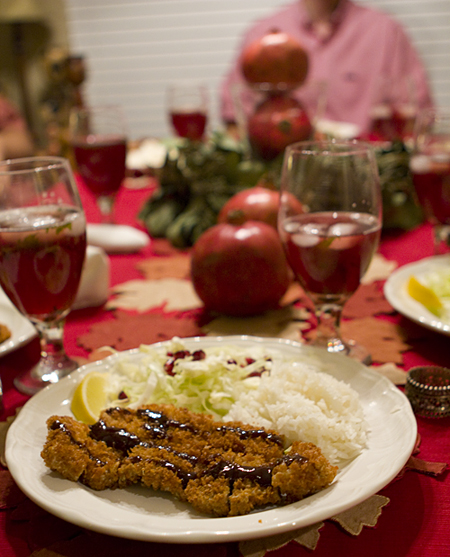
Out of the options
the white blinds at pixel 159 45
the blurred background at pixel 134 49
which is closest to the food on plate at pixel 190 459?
the blurred background at pixel 134 49

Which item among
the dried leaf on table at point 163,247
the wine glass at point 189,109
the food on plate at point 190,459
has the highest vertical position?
the wine glass at point 189,109

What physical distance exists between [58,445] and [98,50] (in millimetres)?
7276

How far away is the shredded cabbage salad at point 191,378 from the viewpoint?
2.79 feet

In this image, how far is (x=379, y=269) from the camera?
4.89 feet

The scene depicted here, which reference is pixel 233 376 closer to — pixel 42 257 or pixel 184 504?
pixel 184 504

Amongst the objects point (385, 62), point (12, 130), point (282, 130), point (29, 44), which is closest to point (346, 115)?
point (385, 62)

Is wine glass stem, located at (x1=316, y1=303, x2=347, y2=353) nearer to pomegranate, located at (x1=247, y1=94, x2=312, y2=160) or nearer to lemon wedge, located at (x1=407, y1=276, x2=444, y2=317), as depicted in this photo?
lemon wedge, located at (x1=407, y1=276, x2=444, y2=317)

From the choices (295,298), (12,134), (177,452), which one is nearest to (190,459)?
(177,452)

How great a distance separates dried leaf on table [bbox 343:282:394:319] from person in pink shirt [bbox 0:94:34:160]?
14.2ft

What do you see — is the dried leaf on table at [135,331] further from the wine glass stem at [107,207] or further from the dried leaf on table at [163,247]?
the wine glass stem at [107,207]

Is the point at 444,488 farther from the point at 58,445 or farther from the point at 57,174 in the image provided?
the point at 57,174

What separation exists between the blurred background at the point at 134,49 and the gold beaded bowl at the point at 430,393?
6.11 m

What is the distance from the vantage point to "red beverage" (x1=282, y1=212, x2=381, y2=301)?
1.01 m

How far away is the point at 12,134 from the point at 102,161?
12.7 feet
